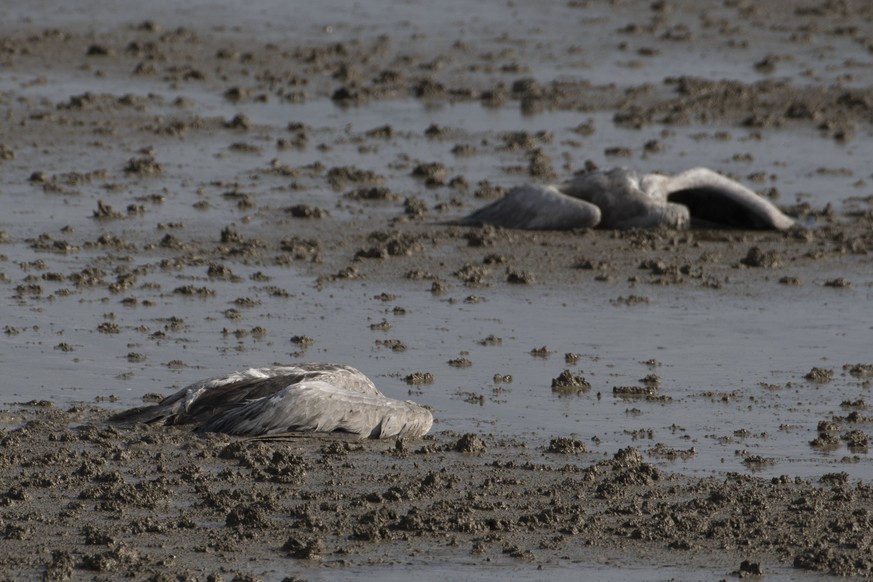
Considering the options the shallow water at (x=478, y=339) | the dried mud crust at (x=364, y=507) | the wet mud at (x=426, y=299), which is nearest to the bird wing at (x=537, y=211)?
the wet mud at (x=426, y=299)

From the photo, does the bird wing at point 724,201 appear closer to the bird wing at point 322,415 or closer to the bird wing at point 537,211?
the bird wing at point 537,211

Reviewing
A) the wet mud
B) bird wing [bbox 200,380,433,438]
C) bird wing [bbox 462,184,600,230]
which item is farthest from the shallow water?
bird wing [bbox 462,184,600,230]

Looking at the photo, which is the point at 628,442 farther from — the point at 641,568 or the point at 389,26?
the point at 389,26

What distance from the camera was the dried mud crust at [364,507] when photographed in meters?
8.14

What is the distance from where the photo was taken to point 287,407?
9695 millimetres

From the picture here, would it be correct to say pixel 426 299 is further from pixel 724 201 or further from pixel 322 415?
pixel 724 201

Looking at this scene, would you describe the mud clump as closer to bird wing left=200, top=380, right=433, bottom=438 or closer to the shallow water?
the shallow water

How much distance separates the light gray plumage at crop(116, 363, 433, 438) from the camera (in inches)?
384

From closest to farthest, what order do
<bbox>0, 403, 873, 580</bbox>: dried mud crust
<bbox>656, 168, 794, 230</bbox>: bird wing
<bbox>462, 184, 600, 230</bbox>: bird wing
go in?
<bbox>0, 403, 873, 580</bbox>: dried mud crust
<bbox>462, 184, 600, 230</bbox>: bird wing
<bbox>656, 168, 794, 230</bbox>: bird wing

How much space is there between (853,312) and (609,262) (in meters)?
2.13

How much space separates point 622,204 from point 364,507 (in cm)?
794

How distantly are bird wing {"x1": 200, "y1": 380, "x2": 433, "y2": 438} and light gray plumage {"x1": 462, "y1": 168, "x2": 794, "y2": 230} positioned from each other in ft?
19.9

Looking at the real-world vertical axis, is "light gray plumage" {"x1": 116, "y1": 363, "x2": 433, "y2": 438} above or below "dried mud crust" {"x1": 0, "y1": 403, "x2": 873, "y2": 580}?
above

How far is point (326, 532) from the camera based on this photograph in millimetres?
8391
